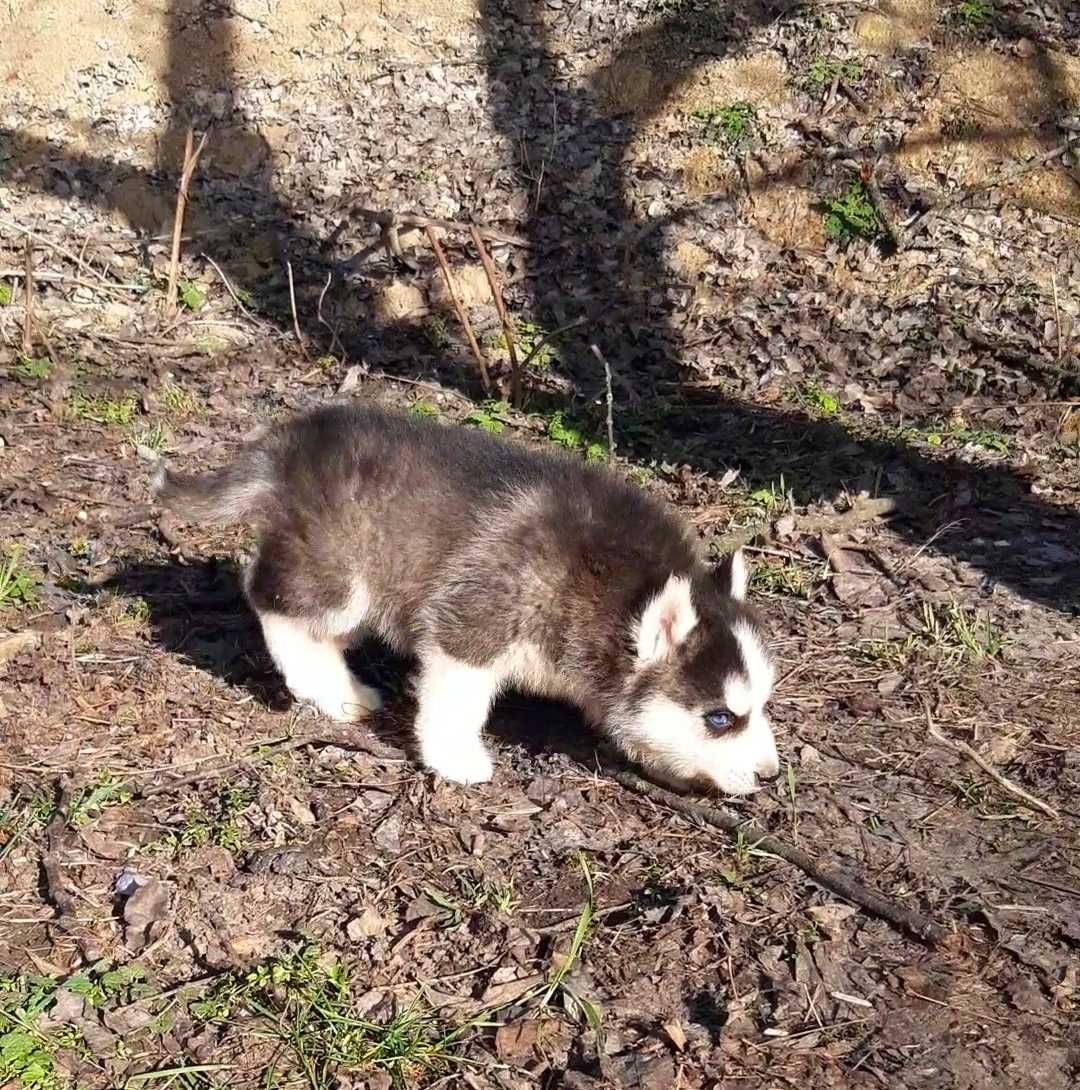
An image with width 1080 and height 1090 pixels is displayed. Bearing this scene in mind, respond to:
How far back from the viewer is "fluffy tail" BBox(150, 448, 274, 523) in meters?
6.01

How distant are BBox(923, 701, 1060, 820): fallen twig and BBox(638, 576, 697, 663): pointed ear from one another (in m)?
1.39

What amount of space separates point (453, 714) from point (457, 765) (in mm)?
236

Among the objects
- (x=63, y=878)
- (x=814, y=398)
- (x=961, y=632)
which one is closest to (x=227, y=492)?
(x=63, y=878)

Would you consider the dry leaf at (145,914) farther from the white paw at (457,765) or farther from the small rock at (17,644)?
the small rock at (17,644)

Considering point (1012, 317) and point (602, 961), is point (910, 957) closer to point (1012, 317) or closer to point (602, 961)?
point (602, 961)

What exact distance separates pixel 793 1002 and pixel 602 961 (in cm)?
69

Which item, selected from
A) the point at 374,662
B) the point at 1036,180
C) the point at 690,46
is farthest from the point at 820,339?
the point at 374,662

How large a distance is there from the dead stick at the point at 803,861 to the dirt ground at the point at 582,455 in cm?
8

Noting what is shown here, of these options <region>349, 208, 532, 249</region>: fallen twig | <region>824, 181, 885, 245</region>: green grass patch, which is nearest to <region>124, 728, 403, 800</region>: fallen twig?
<region>349, 208, 532, 249</region>: fallen twig

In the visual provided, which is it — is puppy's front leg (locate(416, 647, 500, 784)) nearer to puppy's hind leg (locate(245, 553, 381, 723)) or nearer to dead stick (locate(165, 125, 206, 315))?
puppy's hind leg (locate(245, 553, 381, 723))

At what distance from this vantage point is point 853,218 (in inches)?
448

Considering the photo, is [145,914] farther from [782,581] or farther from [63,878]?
[782,581]

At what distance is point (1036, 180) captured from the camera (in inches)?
443

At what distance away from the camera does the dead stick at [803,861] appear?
15.4 feet
